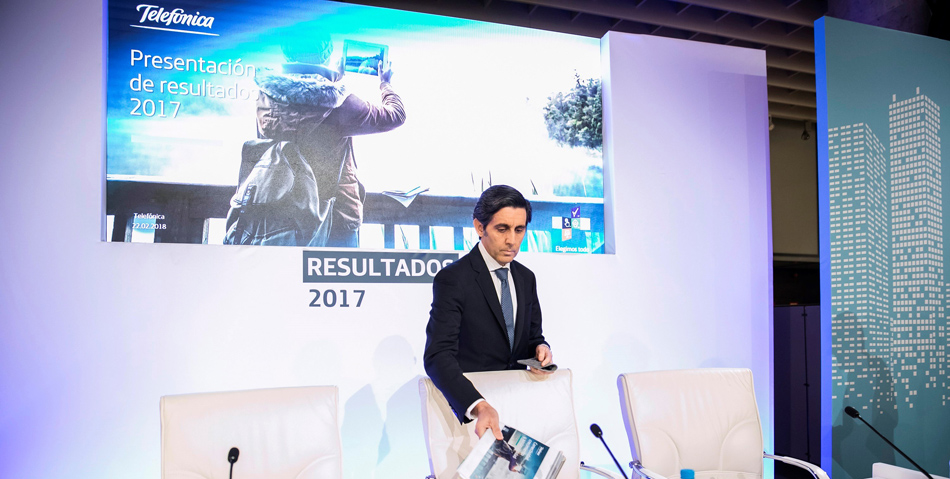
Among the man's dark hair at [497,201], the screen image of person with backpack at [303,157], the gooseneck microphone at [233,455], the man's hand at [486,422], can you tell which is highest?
the screen image of person with backpack at [303,157]

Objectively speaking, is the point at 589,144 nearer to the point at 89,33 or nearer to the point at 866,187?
the point at 866,187

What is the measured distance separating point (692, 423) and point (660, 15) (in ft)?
14.8

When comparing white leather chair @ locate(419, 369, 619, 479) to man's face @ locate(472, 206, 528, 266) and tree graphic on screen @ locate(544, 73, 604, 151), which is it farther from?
tree graphic on screen @ locate(544, 73, 604, 151)

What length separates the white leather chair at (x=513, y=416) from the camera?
6.58ft

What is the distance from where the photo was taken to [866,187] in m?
3.62

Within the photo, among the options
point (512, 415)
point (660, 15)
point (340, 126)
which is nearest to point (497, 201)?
point (512, 415)

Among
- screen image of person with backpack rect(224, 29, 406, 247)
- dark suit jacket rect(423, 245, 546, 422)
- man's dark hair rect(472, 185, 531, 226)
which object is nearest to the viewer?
dark suit jacket rect(423, 245, 546, 422)

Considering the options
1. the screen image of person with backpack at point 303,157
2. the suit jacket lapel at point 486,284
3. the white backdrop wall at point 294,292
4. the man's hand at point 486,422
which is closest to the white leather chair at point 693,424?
the suit jacket lapel at point 486,284

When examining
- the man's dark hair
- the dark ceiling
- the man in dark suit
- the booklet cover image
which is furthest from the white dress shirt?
the dark ceiling

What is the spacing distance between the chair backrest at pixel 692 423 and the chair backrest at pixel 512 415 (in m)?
0.24

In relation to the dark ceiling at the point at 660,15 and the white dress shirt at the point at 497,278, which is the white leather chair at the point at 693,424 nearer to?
the white dress shirt at the point at 497,278

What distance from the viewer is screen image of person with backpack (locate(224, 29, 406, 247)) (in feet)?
10.8

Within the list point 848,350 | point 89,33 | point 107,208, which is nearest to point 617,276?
point 848,350

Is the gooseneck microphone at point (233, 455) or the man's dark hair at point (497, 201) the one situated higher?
the man's dark hair at point (497, 201)
